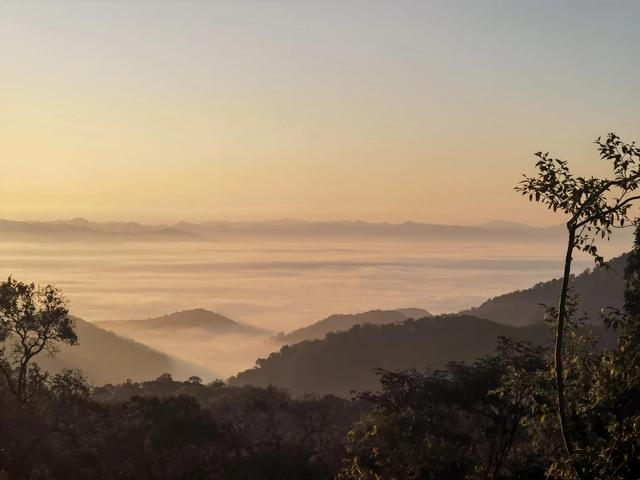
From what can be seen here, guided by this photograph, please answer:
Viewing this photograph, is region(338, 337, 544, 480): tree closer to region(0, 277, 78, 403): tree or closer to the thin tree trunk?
the thin tree trunk

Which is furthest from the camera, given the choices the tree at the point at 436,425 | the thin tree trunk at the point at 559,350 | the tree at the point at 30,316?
the tree at the point at 30,316

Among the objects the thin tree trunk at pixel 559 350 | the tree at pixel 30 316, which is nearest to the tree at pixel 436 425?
the thin tree trunk at pixel 559 350

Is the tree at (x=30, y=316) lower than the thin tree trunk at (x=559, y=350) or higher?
lower

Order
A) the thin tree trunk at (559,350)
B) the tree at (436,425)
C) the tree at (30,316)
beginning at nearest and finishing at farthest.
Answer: the thin tree trunk at (559,350), the tree at (436,425), the tree at (30,316)

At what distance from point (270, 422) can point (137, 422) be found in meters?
12.8

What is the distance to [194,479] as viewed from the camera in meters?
55.2

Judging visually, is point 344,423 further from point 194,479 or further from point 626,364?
point 626,364

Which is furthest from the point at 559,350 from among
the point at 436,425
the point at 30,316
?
the point at 30,316

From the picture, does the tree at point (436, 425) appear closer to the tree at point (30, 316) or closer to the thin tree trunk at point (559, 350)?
the thin tree trunk at point (559, 350)

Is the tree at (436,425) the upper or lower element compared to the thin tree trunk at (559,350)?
lower

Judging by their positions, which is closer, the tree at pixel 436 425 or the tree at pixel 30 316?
the tree at pixel 436 425

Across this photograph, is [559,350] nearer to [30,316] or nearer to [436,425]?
[436,425]

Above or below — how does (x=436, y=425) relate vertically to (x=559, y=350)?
below

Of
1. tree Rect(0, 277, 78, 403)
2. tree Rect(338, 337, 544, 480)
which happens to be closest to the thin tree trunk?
tree Rect(338, 337, 544, 480)
